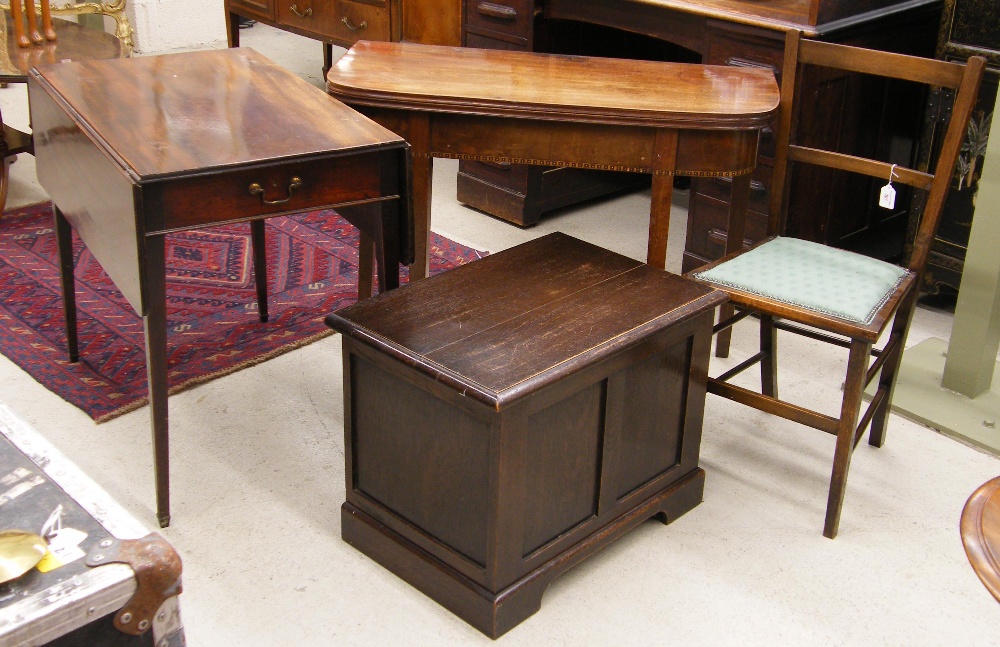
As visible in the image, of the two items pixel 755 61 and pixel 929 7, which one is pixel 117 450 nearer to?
pixel 755 61

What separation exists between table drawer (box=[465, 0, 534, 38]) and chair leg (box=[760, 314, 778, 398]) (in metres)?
1.51

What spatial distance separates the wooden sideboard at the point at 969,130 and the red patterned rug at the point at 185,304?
60.1 inches

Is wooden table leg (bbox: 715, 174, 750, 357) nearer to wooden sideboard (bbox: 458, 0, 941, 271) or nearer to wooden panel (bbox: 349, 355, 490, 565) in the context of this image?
wooden sideboard (bbox: 458, 0, 941, 271)

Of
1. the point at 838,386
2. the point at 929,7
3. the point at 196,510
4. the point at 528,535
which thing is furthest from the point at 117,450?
the point at 929,7

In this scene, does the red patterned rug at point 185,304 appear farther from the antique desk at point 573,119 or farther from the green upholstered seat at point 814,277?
the green upholstered seat at point 814,277

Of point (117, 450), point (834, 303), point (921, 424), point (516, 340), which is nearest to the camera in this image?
point (516, 340)

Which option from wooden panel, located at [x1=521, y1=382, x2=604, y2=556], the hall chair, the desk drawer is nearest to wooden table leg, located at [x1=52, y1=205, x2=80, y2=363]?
the desk drawer

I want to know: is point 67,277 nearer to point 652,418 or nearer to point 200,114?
point 200,114

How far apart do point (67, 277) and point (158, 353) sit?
871mm

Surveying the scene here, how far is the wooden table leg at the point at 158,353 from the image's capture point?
2211mm

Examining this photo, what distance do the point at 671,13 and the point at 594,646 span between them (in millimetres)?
2103

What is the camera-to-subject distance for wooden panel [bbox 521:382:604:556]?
2178 millimetres

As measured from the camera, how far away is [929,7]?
3.62 metres

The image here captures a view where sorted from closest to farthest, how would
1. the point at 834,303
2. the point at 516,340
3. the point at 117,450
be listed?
the point at 516,340
the point at 834,303
the point at 117,450
